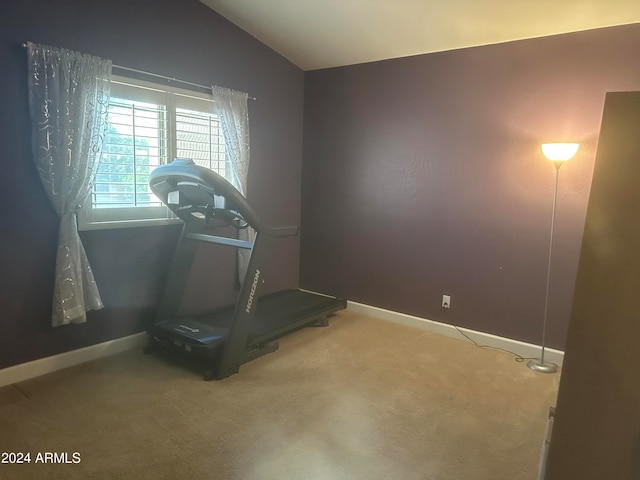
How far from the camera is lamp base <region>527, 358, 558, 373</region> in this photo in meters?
3.03

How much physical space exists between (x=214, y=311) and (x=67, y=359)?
112 cm

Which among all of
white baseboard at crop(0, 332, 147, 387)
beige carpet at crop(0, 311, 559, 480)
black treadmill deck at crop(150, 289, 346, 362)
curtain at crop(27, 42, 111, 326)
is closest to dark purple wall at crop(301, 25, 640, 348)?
black treadmill deck at crop(150, 289, 346, 362)

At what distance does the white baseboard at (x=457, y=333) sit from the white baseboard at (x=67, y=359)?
81.0 inches

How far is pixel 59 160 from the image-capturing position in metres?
2.63

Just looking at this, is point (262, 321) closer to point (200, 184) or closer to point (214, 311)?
point (214, 311)

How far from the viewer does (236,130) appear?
3684 millimetres

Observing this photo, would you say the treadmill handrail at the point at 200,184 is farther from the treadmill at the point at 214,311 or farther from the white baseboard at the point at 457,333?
the white baseboard at the point at 457,333

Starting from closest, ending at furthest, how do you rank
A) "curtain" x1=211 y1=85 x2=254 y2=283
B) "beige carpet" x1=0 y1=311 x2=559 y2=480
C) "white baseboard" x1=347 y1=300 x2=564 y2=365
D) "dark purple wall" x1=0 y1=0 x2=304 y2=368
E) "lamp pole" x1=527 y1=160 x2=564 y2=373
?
"beige carpet" x1=0 y1=311 x2=559 y2=480, "dark purple wall" x1=0 y1=0 x2=304 y2=368, "lamp pole" x1=527 y1=160 x2=564 y2=373, "white baseboard" x1=347 y1=300 x2=564 y2=365, "curtain" x1=211 y1=85 x2=254 y2=283

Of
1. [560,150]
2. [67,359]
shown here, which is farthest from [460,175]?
[67,359]

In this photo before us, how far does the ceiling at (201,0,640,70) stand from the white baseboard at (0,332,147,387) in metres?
2.71

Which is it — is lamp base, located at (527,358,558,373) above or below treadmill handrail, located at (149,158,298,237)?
below

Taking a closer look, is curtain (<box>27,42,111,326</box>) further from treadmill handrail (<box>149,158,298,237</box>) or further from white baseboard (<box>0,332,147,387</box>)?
treadmill handrail (<box>149,158,298,237</box>)

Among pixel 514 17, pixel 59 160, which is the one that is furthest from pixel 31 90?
pixel 514 17

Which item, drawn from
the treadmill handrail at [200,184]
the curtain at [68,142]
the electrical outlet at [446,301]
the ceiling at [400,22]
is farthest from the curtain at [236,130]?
the electrical outlet at [446,301]
